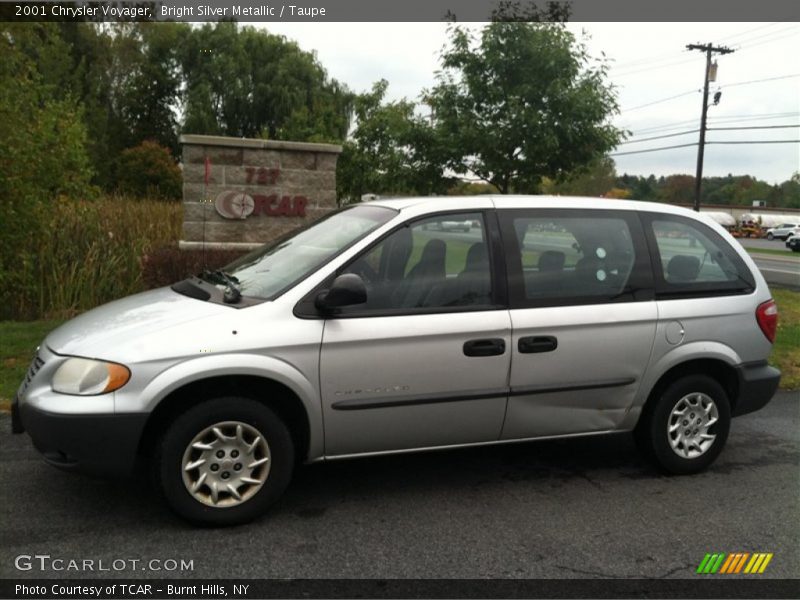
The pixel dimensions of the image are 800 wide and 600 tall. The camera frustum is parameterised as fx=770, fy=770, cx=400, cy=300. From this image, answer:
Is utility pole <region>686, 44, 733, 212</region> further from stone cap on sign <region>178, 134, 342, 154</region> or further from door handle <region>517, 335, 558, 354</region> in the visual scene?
door handle <region>517, 335, 558, 354</region>

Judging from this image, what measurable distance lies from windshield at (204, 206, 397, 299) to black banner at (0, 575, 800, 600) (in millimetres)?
1450

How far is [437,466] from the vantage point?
4871 millimetres

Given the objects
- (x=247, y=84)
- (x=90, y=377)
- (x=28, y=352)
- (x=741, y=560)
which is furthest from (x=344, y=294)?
(x=247, y=84)

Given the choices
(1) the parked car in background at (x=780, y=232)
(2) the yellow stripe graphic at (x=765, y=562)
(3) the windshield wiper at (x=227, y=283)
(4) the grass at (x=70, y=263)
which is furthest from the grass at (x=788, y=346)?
(1) the parked car in background at (x=780, y=232)

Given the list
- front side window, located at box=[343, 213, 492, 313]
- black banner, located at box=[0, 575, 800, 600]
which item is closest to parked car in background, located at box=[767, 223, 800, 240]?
front side window, located at box=[343, 213, 492, 313]

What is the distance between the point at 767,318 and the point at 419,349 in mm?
2452

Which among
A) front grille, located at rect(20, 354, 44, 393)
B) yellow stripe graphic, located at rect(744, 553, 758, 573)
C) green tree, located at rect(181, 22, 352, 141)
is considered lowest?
yellow stripe graphic, located at rect(744, 553, 758, 573)

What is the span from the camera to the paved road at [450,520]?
3.51 meters

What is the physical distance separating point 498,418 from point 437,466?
77 cm

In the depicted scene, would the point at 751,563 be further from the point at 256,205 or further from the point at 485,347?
the point at 256,205

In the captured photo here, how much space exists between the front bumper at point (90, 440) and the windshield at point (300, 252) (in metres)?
0.96

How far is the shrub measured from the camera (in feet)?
113

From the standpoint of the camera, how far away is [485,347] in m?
4.18

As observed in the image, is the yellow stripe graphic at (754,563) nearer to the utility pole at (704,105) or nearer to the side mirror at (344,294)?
the side mirror at (344,294)
